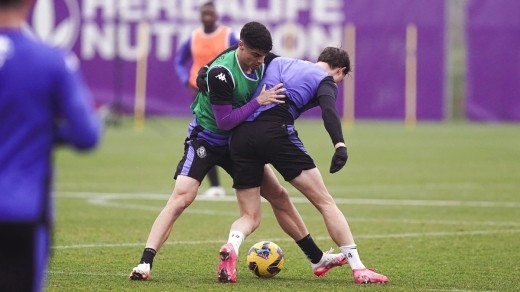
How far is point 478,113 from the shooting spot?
31906mm

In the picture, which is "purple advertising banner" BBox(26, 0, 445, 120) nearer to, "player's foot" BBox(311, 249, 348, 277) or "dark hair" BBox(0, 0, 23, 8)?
"player's foot" BBox(311, 249, 348, 277)

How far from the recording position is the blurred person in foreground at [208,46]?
15.8m

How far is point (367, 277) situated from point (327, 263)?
0.63 metres

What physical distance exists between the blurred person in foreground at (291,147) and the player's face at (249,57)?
0.20 meters

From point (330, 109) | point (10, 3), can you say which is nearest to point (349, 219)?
point (330, 109)

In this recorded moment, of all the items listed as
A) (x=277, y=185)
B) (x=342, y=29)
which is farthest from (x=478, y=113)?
(x=277, y=185)

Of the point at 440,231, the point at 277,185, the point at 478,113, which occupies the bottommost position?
the point at 478,113

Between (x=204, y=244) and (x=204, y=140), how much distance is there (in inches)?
85.7

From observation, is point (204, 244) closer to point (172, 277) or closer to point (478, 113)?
point (172, 277)

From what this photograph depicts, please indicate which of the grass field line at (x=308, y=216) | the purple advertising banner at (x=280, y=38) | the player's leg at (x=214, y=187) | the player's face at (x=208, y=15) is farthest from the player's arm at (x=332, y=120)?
the purple advertising banner at (x=280, y=38)

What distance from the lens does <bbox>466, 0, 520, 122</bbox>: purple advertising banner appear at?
31.1 meters

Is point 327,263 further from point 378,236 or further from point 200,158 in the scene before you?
point 378,236

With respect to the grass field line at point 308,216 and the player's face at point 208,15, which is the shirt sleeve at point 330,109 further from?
the player's face at point 208,15

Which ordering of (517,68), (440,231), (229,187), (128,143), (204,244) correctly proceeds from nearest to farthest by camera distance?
1. (204,244)
2. (440,231)
3. (229,187)
4. (128,143)
5. (517,68)
